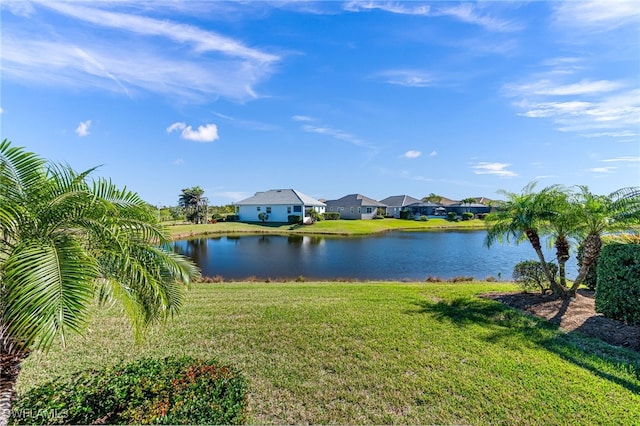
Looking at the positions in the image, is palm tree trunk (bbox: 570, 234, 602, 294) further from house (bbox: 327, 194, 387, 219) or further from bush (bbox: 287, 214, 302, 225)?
house (bbox: 327, 194, 387, 219)

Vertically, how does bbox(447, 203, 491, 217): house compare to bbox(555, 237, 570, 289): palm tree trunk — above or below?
above

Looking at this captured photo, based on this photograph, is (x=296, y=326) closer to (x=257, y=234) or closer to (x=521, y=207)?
(x=521, y=207)

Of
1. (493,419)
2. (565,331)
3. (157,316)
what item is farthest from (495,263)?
(157,316)

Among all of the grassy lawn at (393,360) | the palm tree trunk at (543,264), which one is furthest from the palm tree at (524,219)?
the grassy lawn at (393,360)

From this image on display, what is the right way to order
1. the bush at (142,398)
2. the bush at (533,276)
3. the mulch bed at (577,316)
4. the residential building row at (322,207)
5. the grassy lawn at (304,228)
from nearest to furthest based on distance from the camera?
the bush at (142,398) → the mulch bed at (577,316) → the bush at (533,276) → the grassy lawn at (304,228) → the residential building row at (322,207)

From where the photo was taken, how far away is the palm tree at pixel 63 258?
2.73 meters

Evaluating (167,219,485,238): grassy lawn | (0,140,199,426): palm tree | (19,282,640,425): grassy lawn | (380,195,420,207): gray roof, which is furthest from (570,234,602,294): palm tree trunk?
(380,195,420,207): gray roof

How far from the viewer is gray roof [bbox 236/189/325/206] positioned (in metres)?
46.6

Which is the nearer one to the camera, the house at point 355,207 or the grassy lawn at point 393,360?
the grassy lawn at point 393,360

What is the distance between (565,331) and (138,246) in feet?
28.4

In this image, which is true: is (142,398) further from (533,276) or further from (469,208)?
(469,208)

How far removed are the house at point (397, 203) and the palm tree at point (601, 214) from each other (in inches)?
2101

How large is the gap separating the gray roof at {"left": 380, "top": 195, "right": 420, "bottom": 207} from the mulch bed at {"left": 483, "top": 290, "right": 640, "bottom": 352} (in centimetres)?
5612

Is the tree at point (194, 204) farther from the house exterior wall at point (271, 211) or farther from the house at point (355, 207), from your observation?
the house at point (355, 207)
